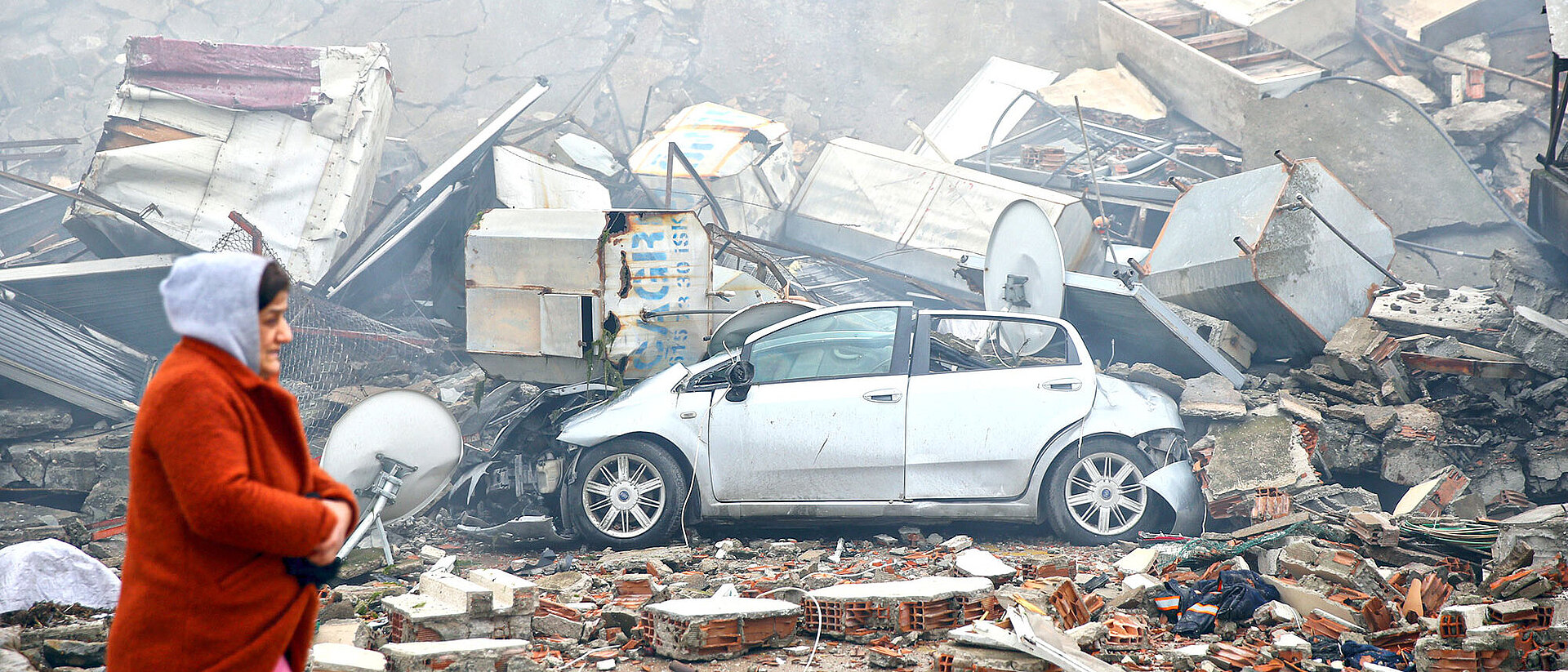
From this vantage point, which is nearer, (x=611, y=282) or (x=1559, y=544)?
(x=1559, y=544)

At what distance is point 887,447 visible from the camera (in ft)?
19.2

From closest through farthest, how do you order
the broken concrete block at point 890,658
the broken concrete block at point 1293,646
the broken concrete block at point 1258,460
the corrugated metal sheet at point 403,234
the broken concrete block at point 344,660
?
the broken concrete block at point 344,660 → the broken concrete block at point 1293,646 → the broken concrete block at point 890,658 → the broken concrete block at point 1258,460 → the corrugated metal sheet at point 403,234

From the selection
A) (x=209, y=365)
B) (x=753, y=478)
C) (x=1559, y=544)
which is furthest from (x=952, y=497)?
(x=209, y=365)

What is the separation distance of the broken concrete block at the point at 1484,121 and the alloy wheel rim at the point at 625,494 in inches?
450

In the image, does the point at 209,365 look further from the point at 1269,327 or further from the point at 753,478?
the point at 1269,327

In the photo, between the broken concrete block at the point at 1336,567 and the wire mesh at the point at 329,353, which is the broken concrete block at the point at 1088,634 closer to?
the broken concrete block at the point at 1336,567

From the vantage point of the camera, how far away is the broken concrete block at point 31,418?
7.82 metres

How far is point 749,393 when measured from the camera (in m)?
6.01

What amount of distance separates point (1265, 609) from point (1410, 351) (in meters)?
3.86

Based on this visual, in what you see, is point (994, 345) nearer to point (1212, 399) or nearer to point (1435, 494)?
Result: point (1212, 399)

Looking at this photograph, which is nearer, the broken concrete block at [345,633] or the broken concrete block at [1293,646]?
the broken concrete block at [1293,646]

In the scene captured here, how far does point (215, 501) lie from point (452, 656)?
6.10 ft

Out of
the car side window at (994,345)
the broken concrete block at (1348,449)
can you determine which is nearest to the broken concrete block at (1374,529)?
the broken concrete block at (1348,449)

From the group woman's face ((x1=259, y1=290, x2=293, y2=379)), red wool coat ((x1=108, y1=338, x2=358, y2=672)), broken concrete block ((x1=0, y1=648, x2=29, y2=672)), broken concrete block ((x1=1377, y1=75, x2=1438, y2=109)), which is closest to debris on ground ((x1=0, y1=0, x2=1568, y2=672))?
broken concrete block ((x1=1377, y1=75, x2=1438, y2=109))
